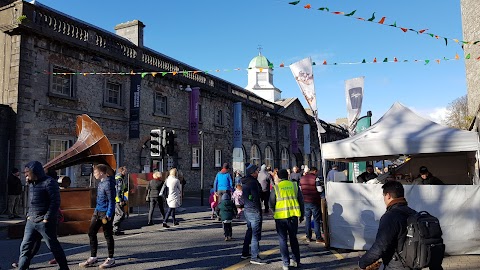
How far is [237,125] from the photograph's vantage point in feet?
91.7

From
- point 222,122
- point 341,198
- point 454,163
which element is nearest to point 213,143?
point 222,122

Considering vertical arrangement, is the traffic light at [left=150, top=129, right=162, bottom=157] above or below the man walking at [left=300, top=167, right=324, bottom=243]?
above

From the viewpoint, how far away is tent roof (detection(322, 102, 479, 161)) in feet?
23.6

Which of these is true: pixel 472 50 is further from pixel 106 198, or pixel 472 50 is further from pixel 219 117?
pixel 106 198

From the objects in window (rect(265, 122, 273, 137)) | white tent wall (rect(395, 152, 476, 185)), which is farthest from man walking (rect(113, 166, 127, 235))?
window (rect(265, 122, 273, 137))

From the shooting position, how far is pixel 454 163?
12.3 metres

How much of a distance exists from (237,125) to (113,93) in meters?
11.5

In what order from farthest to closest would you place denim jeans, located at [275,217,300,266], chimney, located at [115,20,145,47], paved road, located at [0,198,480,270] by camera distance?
chimney, located at [115,20,145,47], paved road, located at [0,198,480,270], denim jeans, located at [275,217,300,266]

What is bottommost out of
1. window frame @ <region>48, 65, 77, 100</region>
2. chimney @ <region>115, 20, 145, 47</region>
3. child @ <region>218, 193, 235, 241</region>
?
child @ <region>218, 193, 235, 241</region>

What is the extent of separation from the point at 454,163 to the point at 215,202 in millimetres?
7859

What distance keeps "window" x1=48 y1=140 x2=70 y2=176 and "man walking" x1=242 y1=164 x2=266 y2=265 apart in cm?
1075

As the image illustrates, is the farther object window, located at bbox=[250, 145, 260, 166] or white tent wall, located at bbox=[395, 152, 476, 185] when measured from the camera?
window, located at bbox=[250, 145, 260, 166]

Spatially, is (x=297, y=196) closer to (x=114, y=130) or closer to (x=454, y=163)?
(x=454, y=163)

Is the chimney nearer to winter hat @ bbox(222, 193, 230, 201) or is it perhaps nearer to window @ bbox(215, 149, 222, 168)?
window @ bbox(215, 149, 222, 168)
